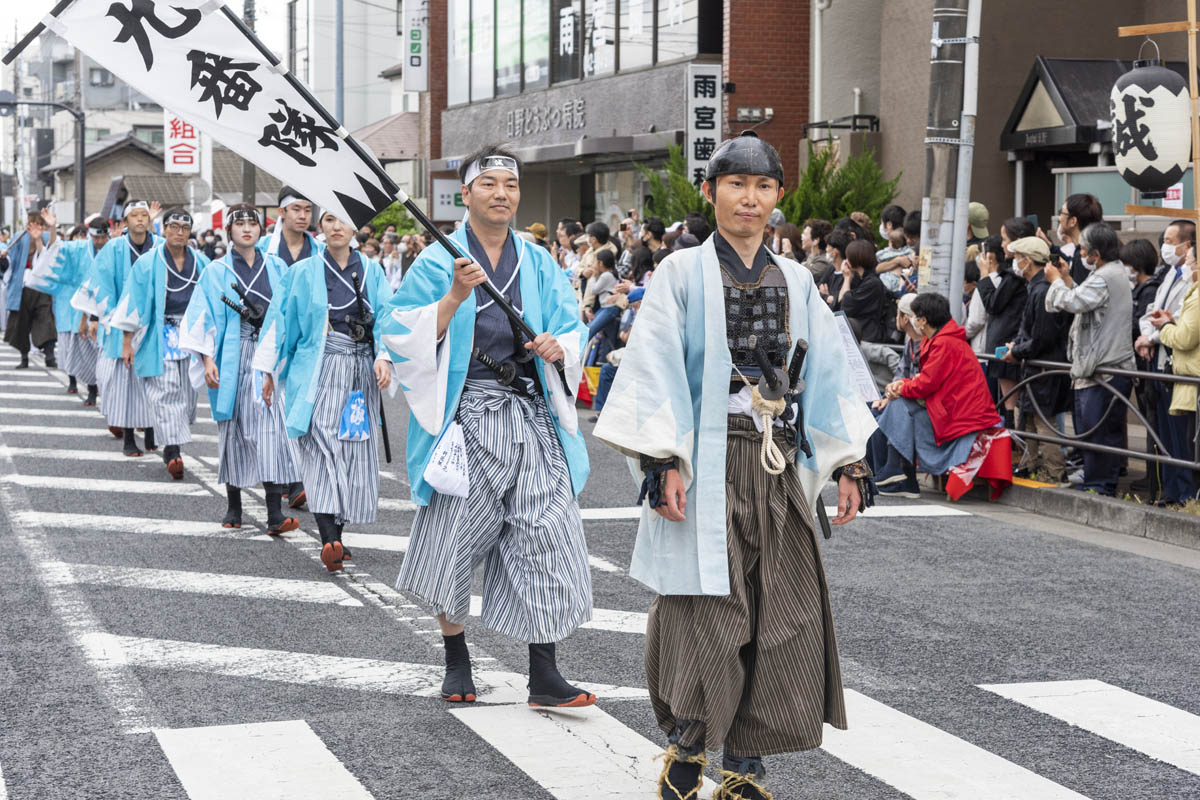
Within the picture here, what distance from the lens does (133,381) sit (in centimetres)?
1182

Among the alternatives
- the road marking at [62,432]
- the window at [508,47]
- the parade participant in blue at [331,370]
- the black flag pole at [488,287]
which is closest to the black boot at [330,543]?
the parade participant in blue at [331,370]

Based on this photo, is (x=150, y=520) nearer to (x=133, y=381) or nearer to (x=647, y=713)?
(x=133, y=381)

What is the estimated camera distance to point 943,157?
Answer: 11.1 m

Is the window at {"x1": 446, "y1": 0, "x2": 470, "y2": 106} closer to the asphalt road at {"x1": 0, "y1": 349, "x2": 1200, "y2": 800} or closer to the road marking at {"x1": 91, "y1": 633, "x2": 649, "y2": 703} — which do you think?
the asphalt road at {"x1": 0, "y1": 349, "x2": 1200, "y2": 800}

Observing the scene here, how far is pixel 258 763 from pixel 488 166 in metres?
2.17

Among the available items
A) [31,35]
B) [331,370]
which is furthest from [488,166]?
[331,370]

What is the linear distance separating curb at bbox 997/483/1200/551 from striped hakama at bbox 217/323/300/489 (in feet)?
15.8

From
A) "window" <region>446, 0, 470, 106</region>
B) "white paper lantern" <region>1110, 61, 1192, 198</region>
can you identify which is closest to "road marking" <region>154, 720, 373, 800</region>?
"white paper lantern" <region>1110, 61, 1192, 198</region>

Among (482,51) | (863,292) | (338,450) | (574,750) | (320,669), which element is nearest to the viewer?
(574,750)

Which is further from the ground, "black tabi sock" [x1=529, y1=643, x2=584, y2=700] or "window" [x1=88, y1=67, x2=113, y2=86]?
"window" [x1=88, y1=67, x2=113, y2=86]

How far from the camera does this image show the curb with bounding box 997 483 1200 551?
851 cm

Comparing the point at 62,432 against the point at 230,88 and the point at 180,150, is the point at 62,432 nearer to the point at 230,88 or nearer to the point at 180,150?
the point at 230,88

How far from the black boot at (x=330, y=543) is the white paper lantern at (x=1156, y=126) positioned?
578cm

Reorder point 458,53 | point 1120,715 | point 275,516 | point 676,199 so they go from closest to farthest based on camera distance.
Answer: point 1120,715 → point 275,516 → point 676,199 → point 458,53
